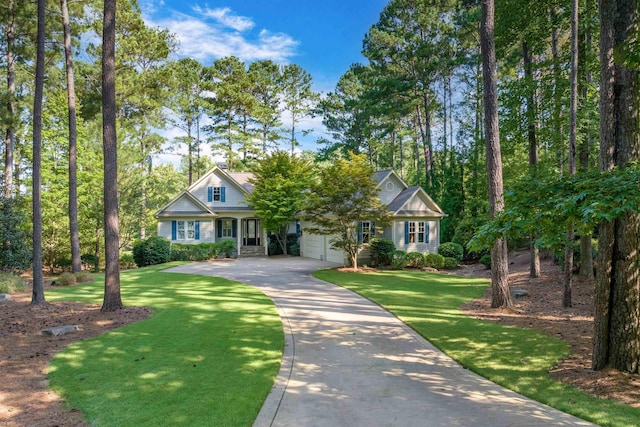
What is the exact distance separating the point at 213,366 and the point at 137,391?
1.14m

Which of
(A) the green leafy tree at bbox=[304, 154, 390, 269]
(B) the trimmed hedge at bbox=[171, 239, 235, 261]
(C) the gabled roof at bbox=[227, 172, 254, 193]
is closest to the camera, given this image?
(A) the green leafy tree at bbox=[304, 154, 390, 269]

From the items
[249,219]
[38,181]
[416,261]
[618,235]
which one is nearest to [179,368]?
[618,235]

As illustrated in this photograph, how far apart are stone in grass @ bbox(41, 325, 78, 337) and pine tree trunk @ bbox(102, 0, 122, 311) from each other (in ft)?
5.44

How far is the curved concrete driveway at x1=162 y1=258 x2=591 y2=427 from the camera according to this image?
4134 mm

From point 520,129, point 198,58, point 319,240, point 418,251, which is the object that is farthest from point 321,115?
point 520,129

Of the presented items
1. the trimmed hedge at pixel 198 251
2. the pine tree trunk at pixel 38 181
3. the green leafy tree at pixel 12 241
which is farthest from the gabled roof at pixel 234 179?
the pine tree trunk at pixel 38 181

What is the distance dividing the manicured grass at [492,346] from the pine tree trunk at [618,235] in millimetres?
945

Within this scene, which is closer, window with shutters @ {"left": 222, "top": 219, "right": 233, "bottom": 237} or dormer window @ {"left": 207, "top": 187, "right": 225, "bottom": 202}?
dormer window @ {"left": 207, "top": 187, "right": 225, "bottom": 202}

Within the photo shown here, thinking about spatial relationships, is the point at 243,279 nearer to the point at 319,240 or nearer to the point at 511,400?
the point at 319,240

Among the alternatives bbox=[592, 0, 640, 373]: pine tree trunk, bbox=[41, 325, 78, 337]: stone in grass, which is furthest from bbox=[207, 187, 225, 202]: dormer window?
bbox=[592, 0, 640, 373]: pine tree trunk

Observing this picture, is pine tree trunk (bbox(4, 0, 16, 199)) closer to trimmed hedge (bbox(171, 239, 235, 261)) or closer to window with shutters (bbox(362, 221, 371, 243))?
trimmed hedge (bbox(171, 239, 235, 261))

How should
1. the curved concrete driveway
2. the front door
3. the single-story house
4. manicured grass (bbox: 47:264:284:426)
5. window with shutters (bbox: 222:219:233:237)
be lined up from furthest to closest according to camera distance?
the front door
window with shutters (bbox: 222:219:233:237)
the single-story house
manicured grass (bbox: 47:264:284:426)
the curved concrete driveway

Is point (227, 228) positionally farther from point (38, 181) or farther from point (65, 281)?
point (38, 181)

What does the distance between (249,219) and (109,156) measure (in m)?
19.2
